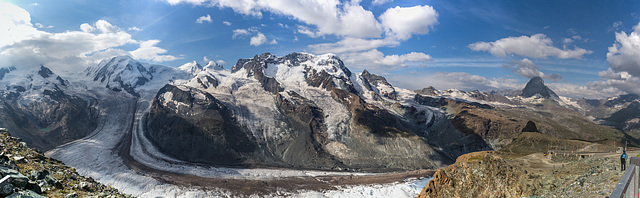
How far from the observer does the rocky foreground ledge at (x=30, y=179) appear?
11.9 meters

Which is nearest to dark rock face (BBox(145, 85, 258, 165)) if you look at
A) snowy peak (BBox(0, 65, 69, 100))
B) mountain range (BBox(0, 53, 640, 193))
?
mountain range (BBox(0, 53, 640, 193))

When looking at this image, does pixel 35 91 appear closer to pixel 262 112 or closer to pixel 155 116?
pixel 155 116

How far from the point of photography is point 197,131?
147125mm

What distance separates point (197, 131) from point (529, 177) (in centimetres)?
14713

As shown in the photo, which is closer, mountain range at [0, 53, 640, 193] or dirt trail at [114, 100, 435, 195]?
dirt trail at [114, 100, 435, 195]

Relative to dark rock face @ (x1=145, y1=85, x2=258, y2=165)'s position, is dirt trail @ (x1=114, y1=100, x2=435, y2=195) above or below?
below

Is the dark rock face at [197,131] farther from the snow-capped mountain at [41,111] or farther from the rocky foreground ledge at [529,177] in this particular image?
the rocky foreground ledge at [529,177]

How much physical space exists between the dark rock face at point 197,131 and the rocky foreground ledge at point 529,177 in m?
108

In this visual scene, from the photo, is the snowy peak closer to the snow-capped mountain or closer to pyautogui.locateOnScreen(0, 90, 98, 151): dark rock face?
the snow-capped mountain

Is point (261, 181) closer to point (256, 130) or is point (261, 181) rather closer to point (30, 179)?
point (256, 130)

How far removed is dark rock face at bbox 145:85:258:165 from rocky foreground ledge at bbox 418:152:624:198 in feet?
356

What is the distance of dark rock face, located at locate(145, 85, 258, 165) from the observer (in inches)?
5295

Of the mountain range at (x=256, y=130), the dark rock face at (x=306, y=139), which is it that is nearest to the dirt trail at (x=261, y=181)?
the mountain range at (x=256, y=130)

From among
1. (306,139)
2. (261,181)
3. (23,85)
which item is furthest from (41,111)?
(306,139)
